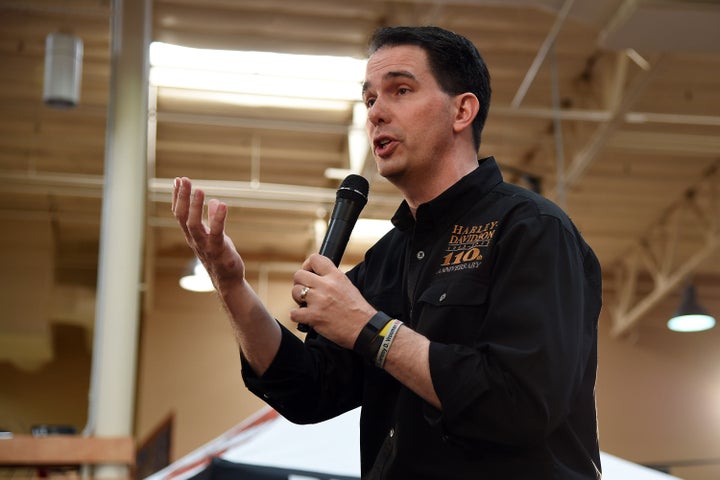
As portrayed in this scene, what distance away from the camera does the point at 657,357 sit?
16.4m

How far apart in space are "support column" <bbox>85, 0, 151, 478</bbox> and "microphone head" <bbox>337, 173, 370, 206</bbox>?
451 cm

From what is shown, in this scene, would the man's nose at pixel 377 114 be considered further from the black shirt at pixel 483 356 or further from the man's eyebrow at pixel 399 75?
the black shirt at pixel 483 356

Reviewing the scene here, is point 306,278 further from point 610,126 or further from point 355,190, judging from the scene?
point 610,126

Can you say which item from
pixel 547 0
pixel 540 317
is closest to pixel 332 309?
pixel 540 317

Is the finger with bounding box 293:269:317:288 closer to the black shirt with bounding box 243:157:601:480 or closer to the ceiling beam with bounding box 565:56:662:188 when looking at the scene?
the black shirt with bounding box 243:157:601:480

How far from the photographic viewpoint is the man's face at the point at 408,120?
187 cm

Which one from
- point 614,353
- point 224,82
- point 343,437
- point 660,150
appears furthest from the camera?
point 614,353

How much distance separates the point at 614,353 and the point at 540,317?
1520cm

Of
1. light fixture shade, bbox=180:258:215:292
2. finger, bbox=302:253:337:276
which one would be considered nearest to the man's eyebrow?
finger, bbox=302:253:337:276

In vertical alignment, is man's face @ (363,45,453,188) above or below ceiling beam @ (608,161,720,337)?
below

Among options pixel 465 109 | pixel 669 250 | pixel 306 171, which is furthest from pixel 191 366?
pixel 465 109

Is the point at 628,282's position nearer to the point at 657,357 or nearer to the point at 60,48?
the point at 657,357

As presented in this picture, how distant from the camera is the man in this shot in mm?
1532

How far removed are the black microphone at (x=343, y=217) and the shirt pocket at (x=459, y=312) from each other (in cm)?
24
